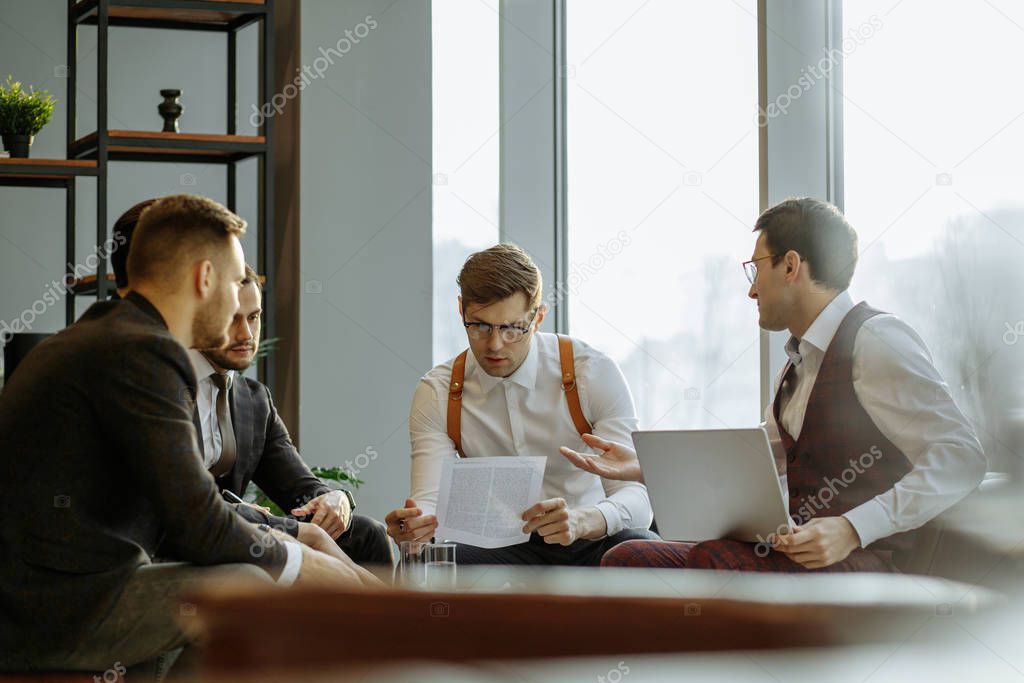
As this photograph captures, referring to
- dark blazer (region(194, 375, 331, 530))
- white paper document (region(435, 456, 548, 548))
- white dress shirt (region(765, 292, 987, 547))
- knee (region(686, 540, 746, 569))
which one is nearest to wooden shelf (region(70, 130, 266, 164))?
dark blazer (region(194, 375, 331, 530))

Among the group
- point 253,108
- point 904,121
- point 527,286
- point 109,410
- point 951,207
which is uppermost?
point 253,108

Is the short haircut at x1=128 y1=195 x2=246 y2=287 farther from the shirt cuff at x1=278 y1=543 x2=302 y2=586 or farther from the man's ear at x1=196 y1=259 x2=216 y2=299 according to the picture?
the shirt cuff at x1=278 y1=543 x2=302 y2=586

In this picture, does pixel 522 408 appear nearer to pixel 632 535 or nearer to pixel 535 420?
pixel 535 420

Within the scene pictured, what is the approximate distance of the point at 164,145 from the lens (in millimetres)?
3996

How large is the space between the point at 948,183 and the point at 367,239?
2.46 meters

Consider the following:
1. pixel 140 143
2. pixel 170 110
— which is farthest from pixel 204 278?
pixel 170 110

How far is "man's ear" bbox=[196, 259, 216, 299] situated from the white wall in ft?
8.04

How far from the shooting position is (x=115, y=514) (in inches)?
68.5

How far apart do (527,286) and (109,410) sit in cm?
124

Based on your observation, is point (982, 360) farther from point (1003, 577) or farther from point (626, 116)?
point (626, 116)

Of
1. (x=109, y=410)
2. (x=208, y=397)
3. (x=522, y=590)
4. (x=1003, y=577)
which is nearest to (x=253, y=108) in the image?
(x=208, y=397)

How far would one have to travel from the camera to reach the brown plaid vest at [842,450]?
6.66 feet

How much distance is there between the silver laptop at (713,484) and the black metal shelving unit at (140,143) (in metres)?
2.29

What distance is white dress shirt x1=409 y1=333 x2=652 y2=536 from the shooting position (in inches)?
110
